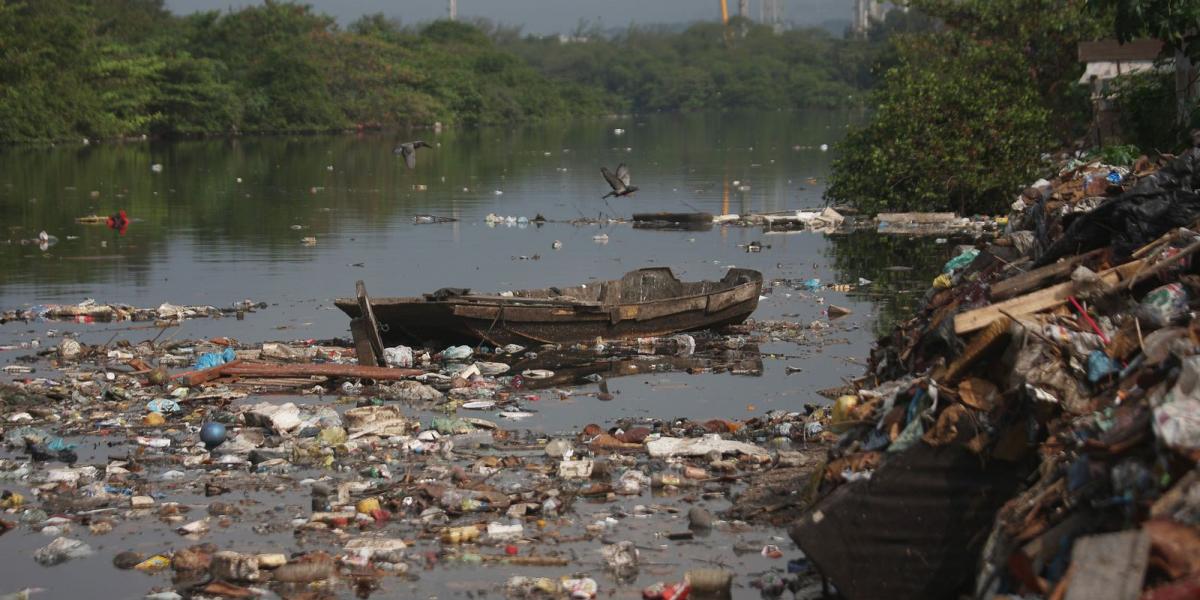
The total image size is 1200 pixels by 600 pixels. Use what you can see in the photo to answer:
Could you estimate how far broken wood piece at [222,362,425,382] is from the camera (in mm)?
11508

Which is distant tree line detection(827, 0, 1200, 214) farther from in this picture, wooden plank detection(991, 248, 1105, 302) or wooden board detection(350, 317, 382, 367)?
wooden plank detection(991, 248, 1105, 302)

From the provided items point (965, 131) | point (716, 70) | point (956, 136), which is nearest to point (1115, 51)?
point (965, 131)

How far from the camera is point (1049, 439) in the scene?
5531mm

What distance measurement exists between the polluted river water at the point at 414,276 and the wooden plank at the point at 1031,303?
1614 millimetres

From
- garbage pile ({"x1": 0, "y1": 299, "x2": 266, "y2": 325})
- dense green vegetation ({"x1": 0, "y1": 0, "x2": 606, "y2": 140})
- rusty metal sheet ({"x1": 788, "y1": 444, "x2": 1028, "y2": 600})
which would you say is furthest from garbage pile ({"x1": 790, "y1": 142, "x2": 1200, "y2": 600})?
dense green vegetation ({"x1": 0, "y1": 0, "x2": 606, "y2": 140})

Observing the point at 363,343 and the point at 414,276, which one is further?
the point at 414,276

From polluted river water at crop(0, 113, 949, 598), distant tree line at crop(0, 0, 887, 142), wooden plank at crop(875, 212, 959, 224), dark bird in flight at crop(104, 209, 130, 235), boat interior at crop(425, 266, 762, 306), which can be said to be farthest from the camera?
distant tree line at crop(0, 0, 887, 142)

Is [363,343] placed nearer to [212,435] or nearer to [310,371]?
[310,371]

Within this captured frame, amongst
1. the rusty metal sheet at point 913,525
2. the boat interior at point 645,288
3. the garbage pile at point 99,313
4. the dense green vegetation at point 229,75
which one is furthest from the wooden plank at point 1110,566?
the dense green vegetation at point 229,75

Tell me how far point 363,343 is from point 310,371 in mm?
757

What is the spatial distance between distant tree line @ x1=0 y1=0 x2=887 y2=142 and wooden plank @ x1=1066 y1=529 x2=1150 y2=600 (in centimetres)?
4225

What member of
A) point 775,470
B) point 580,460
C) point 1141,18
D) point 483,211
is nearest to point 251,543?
point 580,460

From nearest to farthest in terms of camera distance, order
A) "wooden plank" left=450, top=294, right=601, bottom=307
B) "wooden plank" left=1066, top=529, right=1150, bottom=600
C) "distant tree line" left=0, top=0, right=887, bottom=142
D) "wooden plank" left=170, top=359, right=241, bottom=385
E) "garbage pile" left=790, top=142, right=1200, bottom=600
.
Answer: "wooden plank" left=1066, top=529, right=1150, bottom=600 < "garbage pile" left=790, top=142, right=1200, bottom=600 < "wooden plank" left=170, top=359, right=241, bottom=385 < "wooden plank" left=450, top=294, right=601, bottom=307 < "distant tree line" left=0, top=0, right=887, bottom=142

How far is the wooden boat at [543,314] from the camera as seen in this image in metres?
13.1
